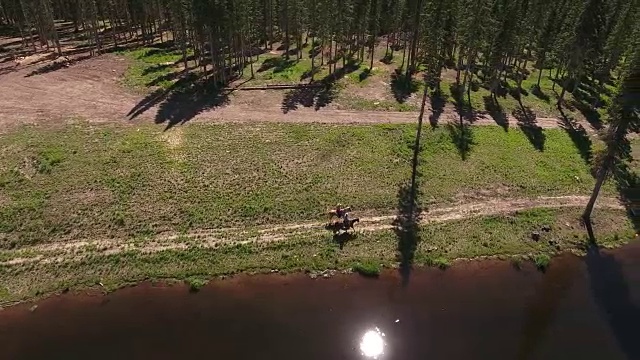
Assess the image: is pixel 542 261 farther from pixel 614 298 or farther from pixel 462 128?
pixel 462 128

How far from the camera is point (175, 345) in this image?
93.7 ft

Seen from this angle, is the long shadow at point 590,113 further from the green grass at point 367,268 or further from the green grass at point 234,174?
the green grass at point 367,268

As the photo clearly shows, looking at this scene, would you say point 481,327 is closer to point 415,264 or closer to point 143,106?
point 415,264

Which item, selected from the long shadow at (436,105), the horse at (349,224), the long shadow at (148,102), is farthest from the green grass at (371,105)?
the long shadow at (148,102)

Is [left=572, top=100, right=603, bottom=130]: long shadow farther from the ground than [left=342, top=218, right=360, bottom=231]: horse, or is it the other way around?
[left=572, top=100, right=603, bottom=130]: long shadow

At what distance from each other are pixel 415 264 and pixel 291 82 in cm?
3649

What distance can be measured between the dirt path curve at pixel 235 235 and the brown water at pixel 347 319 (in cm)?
426

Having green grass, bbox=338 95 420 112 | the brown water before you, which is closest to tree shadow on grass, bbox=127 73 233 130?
green grass, bbox=338 95 420 112

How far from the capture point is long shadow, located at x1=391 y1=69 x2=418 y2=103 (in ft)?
201

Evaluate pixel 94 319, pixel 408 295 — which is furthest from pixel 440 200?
pixel 94 319

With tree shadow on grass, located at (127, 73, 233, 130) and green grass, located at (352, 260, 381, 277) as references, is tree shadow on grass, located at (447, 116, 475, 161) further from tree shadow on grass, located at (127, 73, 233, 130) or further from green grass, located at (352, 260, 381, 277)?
tree shadow on grass, located at (127, 73, 233, 130)

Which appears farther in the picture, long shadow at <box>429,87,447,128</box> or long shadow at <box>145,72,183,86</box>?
long shadow at <box>145,72,183,86</box>

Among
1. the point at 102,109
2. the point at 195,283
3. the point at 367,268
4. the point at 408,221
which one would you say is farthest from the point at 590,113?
the point at 102,109

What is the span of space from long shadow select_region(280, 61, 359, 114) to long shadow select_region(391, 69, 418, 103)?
798 centimetres
